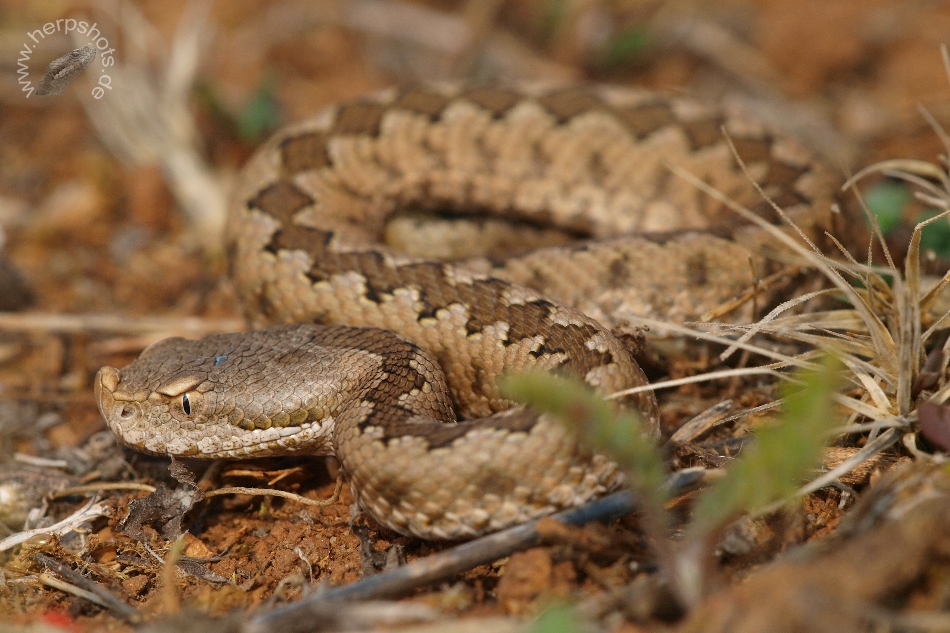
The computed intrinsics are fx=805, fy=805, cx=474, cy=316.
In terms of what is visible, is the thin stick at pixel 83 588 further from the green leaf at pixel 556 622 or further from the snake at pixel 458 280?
the green leaf at pixel 556 622

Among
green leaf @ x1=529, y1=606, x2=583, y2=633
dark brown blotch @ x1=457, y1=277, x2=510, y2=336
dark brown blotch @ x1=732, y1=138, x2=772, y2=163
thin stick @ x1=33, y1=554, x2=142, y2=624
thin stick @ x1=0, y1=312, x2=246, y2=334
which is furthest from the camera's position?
dark brown blotch @ x1=732, y1=138, x2=772, y2=163

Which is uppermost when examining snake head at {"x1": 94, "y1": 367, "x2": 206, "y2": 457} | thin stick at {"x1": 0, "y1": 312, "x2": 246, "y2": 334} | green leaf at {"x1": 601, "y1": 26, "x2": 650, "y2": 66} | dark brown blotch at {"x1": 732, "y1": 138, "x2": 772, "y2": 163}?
green leaf at {"x1": 601, "y1": 26, "x2": 650, "y2": 66}

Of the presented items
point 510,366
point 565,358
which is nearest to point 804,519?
point 565,358

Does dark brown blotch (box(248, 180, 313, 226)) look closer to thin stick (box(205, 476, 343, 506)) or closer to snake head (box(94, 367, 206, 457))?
snake head (box(94, 367, 206, 457))

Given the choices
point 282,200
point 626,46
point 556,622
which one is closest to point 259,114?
point 282,200

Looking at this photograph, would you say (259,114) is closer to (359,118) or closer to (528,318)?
(359,118)

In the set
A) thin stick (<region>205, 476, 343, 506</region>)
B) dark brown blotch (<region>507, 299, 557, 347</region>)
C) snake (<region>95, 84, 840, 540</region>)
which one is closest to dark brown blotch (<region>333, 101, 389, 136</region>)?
snake (<region>95, 84, 840, 540</region>)

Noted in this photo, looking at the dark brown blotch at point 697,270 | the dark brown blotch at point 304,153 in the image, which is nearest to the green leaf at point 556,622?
the dark brown blotch at point 697,270

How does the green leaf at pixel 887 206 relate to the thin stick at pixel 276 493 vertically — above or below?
above
